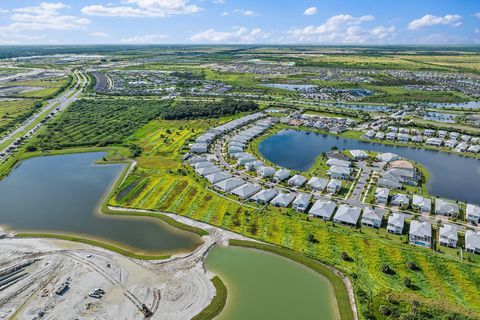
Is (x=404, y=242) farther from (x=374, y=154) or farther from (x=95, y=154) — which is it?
(x=95, y=154)

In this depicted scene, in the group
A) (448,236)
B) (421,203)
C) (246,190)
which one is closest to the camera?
(448,236)

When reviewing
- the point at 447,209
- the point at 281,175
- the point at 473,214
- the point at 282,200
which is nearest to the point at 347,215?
the point at 282,200

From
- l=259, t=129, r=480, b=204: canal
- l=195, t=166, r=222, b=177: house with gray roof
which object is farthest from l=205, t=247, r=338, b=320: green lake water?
l=259, t=129, r=480, b=204: canal

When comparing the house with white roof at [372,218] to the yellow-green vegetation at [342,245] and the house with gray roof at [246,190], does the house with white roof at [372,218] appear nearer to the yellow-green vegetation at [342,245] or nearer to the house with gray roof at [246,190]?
the yellow-green vegetation at [342,245]

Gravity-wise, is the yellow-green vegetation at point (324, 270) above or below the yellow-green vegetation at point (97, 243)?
below

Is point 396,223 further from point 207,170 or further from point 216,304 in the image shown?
point 207,170

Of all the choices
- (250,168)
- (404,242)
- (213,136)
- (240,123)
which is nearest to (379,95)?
(240,123)

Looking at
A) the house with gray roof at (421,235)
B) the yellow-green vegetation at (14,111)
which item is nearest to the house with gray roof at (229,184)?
the house with gray roof at (421,235)
